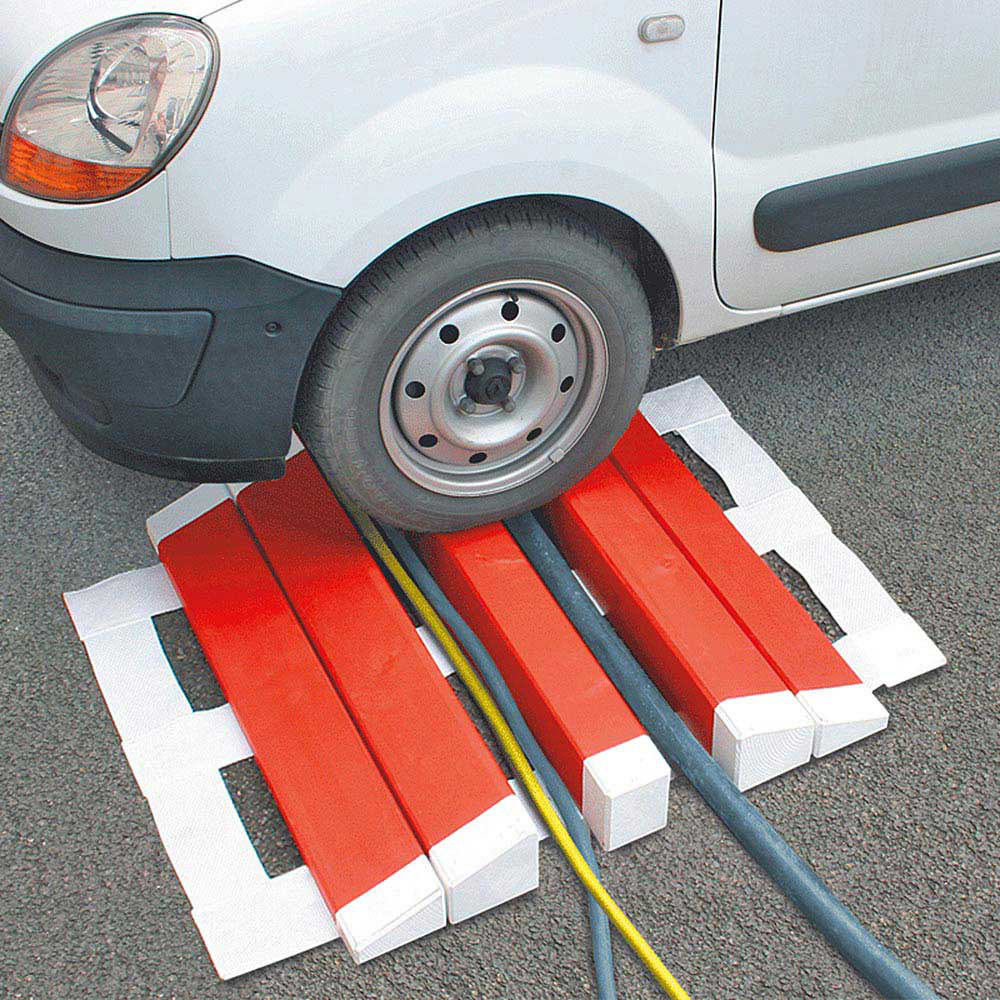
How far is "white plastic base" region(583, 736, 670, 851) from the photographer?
189 centimetres

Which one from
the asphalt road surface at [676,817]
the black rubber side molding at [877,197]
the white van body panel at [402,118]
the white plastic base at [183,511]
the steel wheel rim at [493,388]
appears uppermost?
the white van body panel at [402,118]

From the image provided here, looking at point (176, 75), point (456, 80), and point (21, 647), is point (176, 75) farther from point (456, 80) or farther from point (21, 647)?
point (21, 647)

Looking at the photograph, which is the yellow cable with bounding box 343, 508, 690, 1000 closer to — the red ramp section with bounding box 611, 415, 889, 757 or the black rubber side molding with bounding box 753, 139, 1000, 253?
the red ramp section with bounding box 611, 415, 889, 757

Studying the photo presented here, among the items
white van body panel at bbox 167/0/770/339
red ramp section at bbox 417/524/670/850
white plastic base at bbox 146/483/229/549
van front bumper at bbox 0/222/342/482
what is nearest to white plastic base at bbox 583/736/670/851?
red ramp section at bbox 417/524/670/850

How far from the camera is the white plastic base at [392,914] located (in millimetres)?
1792

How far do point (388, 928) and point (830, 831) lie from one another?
72 cm

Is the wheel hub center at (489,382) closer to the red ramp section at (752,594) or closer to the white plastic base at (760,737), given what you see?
the red ramp section at (752,594)

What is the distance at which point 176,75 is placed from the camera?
1.77 metres

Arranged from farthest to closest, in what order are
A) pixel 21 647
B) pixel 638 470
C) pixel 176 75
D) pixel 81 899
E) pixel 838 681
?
pixel 638 470 < pixel 21 647 < pixel 838 681 < pixel 81 899 < pixel 176 75

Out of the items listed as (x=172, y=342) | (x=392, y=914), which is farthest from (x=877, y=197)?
(x=392, y=914)

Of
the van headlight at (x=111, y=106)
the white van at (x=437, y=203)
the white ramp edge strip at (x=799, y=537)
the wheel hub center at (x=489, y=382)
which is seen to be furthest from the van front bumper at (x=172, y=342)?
the white ramp edge strip at (x=799, y=537)

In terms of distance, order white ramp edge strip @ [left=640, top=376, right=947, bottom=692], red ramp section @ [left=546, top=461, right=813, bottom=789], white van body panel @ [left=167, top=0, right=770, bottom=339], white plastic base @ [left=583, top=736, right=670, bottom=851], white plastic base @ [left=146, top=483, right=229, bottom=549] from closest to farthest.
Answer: white van body panel @ [left=167, top=0, right=770, bottom=339] → white plastic base @ [left=583, top=736, right=670, bottom=851] → red ramp section @ [left=546, top=461, right=813, bottom=789] → white ramp edge strip @ [left=640, top=376, right=947, bottom=692] → white plastic base @ [left=146, top=483, right=229, bottom=549]

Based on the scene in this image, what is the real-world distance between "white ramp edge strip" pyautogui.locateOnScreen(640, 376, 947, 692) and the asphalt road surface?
40 millimetres

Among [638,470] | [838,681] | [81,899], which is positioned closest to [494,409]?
[638,470]
